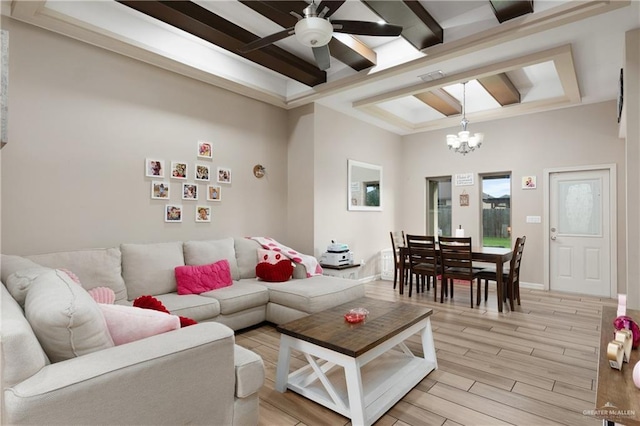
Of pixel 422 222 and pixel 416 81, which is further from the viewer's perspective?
pixel 422 222

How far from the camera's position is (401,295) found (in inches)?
197

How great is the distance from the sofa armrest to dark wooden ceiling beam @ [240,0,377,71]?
2288 millimetres


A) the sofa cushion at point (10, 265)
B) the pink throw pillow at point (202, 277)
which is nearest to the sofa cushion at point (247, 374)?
the sofa cushion at point (10, 265)

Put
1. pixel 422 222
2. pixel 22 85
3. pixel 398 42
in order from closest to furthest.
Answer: pixel 22 85 → pixel 398 42 → pixel 422 222

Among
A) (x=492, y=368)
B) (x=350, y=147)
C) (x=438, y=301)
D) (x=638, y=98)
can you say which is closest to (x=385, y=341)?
(x=492, y=368)

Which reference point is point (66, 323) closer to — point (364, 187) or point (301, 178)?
point (301, 178)

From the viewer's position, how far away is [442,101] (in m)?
5.40

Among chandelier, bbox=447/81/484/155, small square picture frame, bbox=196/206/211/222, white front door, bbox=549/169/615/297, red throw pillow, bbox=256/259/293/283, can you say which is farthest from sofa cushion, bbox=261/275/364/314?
white front door, bbox=549/169/615/297

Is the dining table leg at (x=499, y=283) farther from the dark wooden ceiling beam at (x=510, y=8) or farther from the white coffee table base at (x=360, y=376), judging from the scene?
the dark wooden ceiling beam at (x=510, y=8)

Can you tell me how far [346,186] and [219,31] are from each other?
3044 millimetres

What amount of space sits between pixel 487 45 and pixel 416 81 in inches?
44.4

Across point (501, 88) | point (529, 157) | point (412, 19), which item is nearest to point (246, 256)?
point (412, 19)

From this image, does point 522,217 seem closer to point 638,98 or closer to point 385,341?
point 638,98

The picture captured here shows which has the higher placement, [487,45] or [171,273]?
[487,45]
